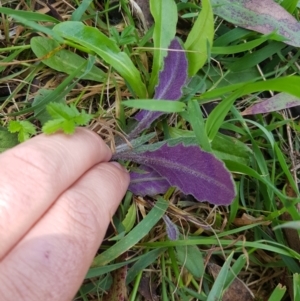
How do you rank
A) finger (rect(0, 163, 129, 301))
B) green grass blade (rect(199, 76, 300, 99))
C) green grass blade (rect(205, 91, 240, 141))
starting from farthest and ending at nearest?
1. green grass blade (rect(205, 91, 240, 141))
2. green grass blade (rect(199, 76, 300, 99))
3. finger (rect(0, 163, 129, 301))

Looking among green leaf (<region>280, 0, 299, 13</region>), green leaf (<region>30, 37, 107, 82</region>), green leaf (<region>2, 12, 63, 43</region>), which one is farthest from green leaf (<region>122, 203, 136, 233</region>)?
green leaf (<region>280, 0, 299, 13</region>)

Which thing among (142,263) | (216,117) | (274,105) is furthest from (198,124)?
(142,263)

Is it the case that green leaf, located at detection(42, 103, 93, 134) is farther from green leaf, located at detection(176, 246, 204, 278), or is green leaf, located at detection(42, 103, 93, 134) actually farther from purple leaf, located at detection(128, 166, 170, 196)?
green leaf, located at detection(176, 246, 204, 278)

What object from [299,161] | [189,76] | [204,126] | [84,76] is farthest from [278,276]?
[84,76]

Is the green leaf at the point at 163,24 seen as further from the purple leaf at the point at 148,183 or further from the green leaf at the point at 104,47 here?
the purple leaf at the point at 148,183

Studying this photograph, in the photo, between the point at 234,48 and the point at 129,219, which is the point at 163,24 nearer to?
the point at 234,48
